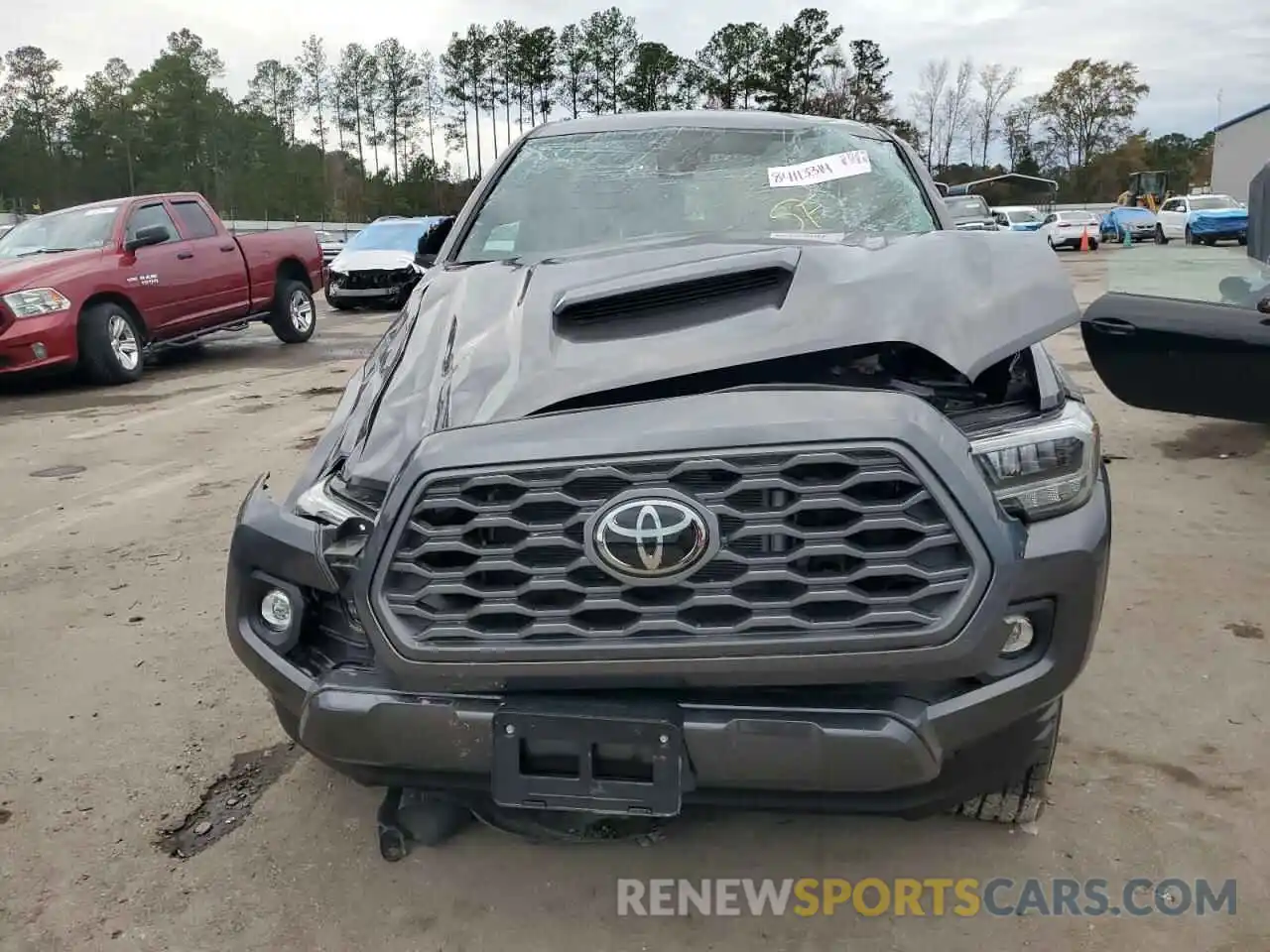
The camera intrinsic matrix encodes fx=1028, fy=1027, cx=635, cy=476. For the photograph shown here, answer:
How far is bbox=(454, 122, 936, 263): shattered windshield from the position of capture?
10.8ft

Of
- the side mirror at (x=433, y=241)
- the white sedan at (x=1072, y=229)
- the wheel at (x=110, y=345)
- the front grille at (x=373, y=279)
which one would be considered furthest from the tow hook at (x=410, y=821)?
the white sedan at (x=1072, y=229)

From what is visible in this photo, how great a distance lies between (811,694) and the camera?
1.84m

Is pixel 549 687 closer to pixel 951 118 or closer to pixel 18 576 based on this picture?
pixel 18 576

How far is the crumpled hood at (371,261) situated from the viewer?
15758mm

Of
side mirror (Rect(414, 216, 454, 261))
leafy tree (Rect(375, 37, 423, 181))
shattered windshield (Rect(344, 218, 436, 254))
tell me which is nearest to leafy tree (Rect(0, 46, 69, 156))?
leafy tree (Rect(375, 37, 423, 181))

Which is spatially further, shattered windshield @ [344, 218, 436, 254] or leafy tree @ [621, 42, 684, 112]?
leafy tree @ [621, 42, 684, 112]

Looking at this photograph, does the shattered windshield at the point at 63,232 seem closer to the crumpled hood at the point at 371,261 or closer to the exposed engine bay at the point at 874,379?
the crumpled hood at the point at 371,261

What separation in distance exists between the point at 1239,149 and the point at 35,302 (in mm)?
51220

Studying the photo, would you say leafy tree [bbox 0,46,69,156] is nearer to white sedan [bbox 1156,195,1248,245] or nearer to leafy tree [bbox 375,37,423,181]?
leafy tree [bbox 375,37,423,181]

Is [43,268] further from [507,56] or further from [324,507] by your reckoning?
[507,56]

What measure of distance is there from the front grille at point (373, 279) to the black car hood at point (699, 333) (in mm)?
13622

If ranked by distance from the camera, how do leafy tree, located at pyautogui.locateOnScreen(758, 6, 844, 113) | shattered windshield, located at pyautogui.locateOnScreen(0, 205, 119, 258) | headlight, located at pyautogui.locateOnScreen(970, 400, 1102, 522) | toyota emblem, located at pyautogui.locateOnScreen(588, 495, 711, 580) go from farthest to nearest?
1. leafy tree, located at pyautogui.locateOnScreen(758, 6, 844, 113)
2. shattered windshield, located at pyautogui.locateOnScreen(0, 205, 119, 258)
3. headlight, located at pyautogui.locateOnScreen(970, 400, 1102, 522)
4. toyota emblem, located at pyautogui.locateOnScreen(588, 495, 711, 580)

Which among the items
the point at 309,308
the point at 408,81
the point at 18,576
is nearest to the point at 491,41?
the point at 408,81

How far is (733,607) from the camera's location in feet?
5.90
